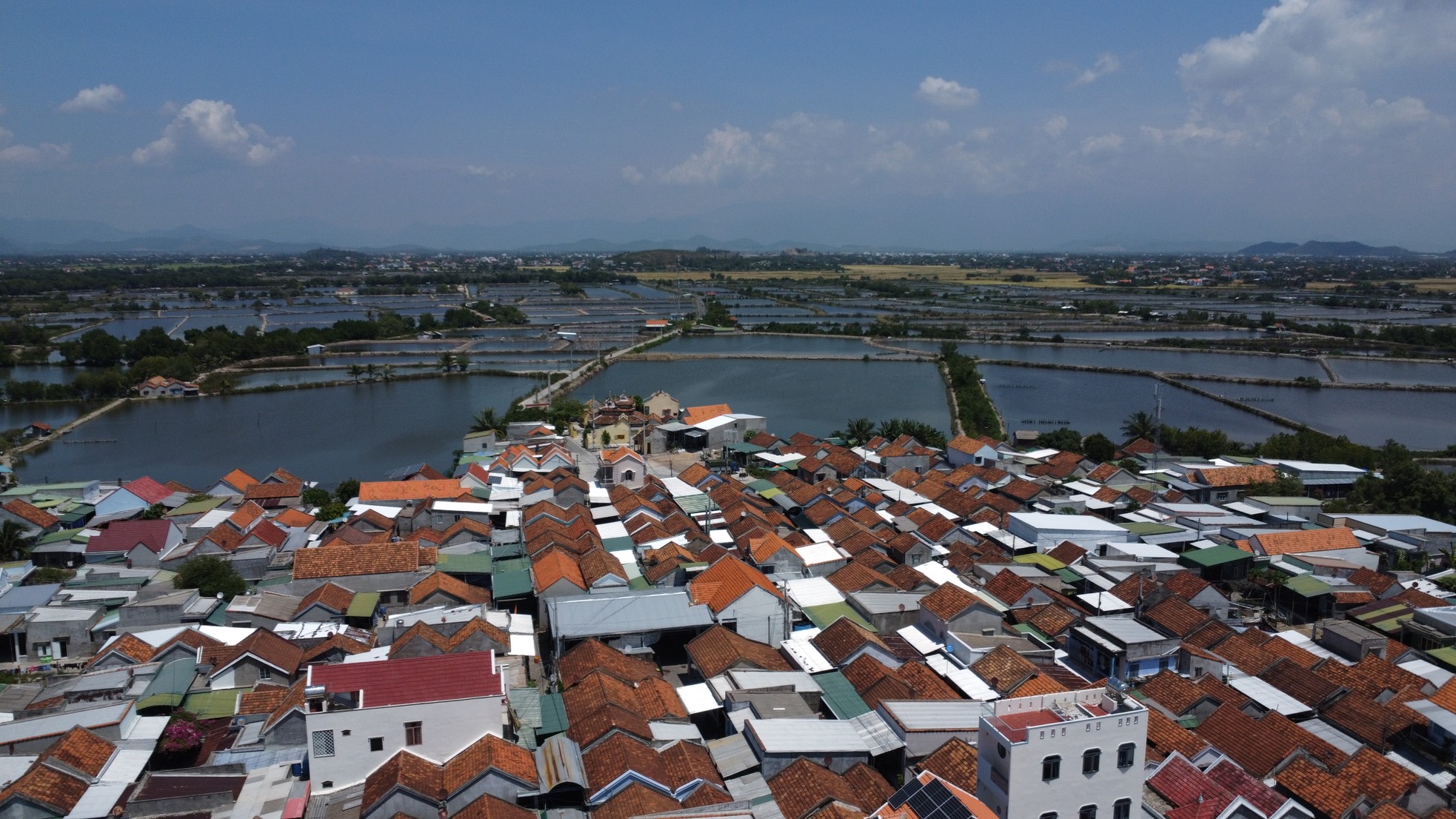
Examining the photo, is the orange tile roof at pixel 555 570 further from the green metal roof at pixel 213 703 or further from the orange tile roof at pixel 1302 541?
the orange tile roof at pixel 1302 541

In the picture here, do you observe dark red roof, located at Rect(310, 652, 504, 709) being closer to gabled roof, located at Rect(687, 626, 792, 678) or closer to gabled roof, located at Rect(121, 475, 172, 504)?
gabled roof, located at Rect(687, 626, 792, 678)

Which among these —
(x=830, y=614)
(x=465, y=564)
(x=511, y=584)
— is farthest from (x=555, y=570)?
(x=830, y=614)

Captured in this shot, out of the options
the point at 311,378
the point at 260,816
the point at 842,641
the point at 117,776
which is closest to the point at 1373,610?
the point at 842,641

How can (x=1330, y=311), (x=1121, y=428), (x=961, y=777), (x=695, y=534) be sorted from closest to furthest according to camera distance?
1. (x=961, y=777)
2. (x=695, y=534)
3. (x=1121, y=428)
4. (x=1330, y=311)

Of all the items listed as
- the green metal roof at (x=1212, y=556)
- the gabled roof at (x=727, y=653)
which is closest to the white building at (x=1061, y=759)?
the gabled roof at (x=727, y=653)

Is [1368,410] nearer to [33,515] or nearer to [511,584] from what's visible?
[511,584]

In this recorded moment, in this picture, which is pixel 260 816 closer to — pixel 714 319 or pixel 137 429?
pixel 137 429
